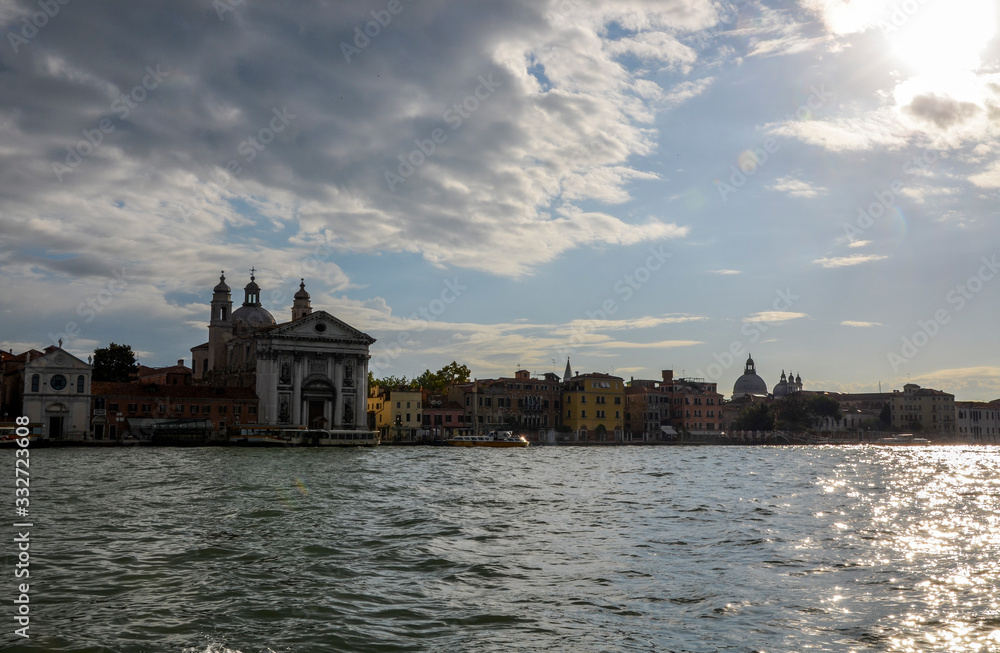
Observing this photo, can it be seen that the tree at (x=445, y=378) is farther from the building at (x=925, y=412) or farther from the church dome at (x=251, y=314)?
the building at (x=925, y=412)

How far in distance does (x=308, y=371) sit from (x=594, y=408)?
36.3 m

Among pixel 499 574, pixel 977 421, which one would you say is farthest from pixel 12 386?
pixel 977 421

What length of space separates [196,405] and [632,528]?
58.0 meters

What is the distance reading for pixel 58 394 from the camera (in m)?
61.3

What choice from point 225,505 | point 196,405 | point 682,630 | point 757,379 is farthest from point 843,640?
point 757,379

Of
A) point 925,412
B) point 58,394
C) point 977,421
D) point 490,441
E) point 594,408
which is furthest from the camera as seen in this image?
point 977,421

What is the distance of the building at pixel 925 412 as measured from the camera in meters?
140

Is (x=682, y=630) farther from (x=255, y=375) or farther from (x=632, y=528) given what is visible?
(x=255, y=375)

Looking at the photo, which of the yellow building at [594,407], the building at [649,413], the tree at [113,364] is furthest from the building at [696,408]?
the tree at [113,364]

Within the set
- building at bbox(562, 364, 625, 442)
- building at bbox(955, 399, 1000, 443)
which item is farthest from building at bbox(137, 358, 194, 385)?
building at bbox(955, 399, 1000, 443)

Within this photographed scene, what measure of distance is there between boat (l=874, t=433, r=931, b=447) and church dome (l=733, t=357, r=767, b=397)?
4637 centimetres

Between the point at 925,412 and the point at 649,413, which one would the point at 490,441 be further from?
the point at 925,412

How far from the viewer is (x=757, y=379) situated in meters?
181

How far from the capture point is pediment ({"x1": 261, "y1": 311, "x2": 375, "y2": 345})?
72000mm
